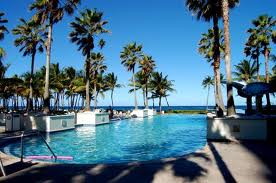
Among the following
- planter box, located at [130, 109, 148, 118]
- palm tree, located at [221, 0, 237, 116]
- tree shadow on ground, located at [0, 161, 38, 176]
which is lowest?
tree shadow on ground, located at [0, 161, 38, 176]

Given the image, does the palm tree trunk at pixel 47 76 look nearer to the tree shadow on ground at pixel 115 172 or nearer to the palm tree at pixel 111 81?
the tree shadow on ground at pixel 115 172

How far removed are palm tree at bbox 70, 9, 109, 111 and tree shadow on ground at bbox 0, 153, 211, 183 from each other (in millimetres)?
23722

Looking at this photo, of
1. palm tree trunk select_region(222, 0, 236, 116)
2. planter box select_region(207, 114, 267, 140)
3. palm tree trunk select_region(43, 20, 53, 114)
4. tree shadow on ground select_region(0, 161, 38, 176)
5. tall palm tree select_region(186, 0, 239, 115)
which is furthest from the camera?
palm tree trunk select_region(43, 20, 53, 114)

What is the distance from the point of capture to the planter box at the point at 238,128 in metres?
13.9

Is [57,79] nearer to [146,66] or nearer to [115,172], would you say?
[146,66]

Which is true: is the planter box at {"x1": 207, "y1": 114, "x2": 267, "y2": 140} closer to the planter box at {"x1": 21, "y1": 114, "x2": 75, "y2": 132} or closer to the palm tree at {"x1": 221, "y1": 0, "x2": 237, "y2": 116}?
the palm tree at {"x1": 221, "y1": 0, "x2": 237, "y2": 116}

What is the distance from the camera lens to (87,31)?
32094 mm

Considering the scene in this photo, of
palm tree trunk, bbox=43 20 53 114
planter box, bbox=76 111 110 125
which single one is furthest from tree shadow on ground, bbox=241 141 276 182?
planter box, bbox=76 111 110 125

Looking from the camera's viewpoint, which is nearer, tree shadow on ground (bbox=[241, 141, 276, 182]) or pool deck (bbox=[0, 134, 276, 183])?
pool deck (bbox=[0, 134, 276, 183])

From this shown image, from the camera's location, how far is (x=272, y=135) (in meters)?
14.0

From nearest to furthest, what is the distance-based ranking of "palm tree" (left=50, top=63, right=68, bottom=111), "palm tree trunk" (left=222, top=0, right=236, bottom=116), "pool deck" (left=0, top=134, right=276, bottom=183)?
"pool deck" (left=0, top=134, right=276, bottom=183) → "palm tree trunk" (left=222, top=0, right=236, bottom=116) → "palm tree" (left=50, top=63, right=68, bottom=111)

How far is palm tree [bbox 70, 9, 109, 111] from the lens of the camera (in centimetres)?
3172

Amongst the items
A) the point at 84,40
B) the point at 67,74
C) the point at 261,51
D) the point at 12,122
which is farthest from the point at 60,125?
the point at 67,74

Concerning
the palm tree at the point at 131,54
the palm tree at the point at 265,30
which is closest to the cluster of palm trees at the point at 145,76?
the palm tree at the point at 131,54
